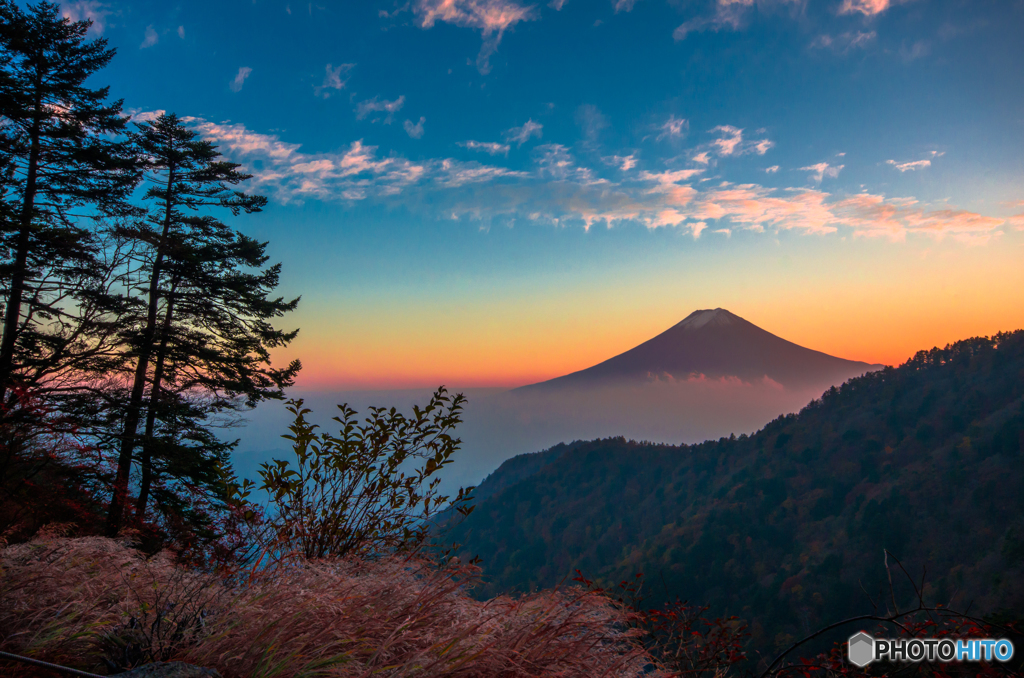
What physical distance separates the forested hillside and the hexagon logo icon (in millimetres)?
51447

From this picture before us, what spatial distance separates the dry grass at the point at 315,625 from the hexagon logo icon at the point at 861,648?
1635 mm

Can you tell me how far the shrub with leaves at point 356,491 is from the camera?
427 centimetres

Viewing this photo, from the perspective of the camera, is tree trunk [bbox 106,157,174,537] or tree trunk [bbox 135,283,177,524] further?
tree trunk [bbox 135,283,177,524]

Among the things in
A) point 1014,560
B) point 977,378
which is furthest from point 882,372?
point 1014,560

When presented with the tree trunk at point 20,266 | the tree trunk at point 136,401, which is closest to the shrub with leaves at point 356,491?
the tree trunk at point 20,266

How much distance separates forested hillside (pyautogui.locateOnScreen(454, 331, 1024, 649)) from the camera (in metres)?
67.6

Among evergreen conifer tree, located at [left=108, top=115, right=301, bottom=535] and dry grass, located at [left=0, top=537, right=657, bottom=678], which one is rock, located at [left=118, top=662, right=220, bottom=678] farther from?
evergreen conifer tree, located at [left=108, top=115, right=301, bottom=535]

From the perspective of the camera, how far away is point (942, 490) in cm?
8031

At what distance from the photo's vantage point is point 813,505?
88250 millimetres

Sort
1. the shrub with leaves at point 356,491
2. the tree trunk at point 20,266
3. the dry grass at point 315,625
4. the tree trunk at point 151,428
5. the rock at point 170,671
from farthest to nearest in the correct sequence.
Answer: the tree trunk at point 151,428, the tree trunk at point 20,266, the shrub with leaves at point 356,491, the dry grass at point 315,625, the rock at point 170,671

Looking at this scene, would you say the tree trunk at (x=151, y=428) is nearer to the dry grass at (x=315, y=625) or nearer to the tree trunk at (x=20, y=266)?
the tree trunk at (x=20, y=266)

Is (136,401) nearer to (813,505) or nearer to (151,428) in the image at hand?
(151,428)

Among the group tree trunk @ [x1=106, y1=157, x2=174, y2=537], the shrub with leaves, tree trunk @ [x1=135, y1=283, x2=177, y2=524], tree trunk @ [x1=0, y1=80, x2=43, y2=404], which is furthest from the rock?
tree trunk @ [x1=135, y1=283, x2=177, y2=524]

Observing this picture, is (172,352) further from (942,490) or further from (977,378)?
(977,378)
